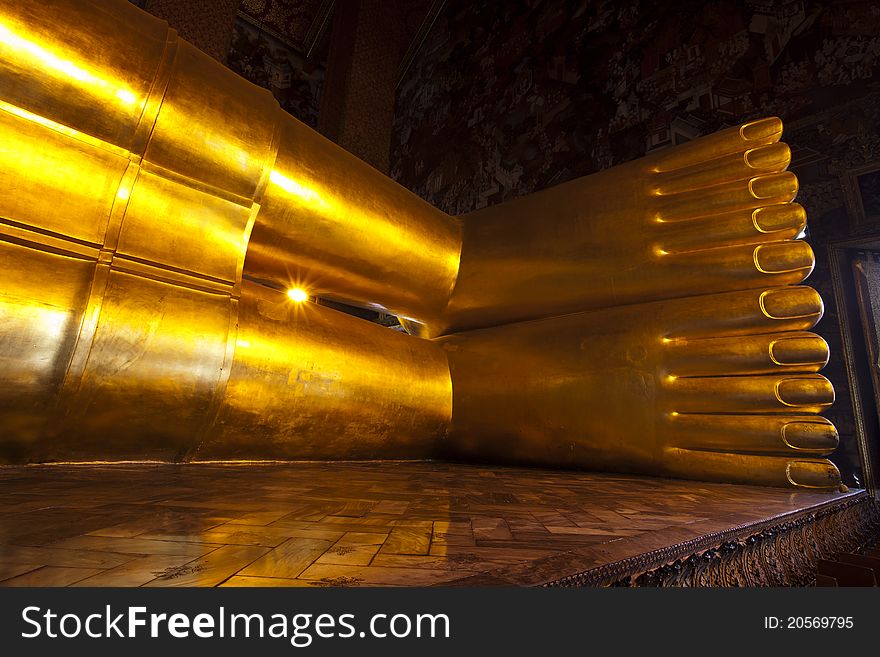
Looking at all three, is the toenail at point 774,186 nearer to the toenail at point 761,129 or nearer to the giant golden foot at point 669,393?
the toenail at point 761,129

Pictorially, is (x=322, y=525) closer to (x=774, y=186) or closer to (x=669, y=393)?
(x=669, y=393)

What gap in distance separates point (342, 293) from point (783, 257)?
5.59 ft

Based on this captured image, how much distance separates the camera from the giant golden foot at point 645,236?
1.75 metres

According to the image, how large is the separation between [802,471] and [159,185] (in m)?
2.18

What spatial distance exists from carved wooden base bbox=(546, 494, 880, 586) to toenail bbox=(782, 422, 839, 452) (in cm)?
17

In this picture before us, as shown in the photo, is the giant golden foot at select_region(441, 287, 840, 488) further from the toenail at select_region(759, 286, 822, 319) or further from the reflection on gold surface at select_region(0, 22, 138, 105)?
the reflection on gold surface at select_region(0, 22, 138, 105)

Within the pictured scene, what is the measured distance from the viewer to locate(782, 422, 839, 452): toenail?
1495mm

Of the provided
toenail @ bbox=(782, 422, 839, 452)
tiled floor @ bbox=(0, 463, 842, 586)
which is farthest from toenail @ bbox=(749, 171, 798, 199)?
tiled floor @ bbox=(0, 463, 842, 586)

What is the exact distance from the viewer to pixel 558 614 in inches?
17.6

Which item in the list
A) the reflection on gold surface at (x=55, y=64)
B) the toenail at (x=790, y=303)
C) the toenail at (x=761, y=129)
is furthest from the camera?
the toenail at (x=761, y=129)

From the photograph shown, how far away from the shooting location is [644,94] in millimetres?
3770

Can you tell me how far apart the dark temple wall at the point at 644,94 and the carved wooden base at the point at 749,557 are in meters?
1.54

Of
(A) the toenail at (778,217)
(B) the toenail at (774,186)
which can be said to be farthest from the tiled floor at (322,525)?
(B) the toenail at (774,186)

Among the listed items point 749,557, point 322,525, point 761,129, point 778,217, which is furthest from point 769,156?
point 322,525
